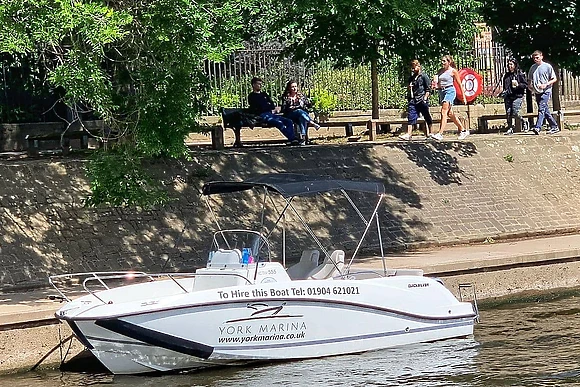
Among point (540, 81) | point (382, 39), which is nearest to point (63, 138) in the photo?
point (382, 39)

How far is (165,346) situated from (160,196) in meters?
2.98

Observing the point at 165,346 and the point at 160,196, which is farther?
the point at 160,196

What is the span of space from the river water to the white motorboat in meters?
0.19

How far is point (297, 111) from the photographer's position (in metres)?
23.0

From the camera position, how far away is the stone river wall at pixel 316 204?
56.5ft

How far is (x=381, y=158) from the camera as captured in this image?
22031 millimetres

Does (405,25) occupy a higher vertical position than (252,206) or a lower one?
higher

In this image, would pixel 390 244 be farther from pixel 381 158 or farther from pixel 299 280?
pixel 299 280

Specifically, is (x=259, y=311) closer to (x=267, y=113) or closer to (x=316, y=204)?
(x=316, y=204)

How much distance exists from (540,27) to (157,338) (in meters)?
15.6

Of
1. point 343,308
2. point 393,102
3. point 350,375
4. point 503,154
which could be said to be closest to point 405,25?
point 343,308

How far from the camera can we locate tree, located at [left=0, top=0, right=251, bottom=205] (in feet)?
43.8

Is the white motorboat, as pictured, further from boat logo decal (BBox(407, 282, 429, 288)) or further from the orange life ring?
the orange life ring

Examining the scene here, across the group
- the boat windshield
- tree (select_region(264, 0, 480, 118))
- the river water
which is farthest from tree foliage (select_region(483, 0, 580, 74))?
the boat windshield
